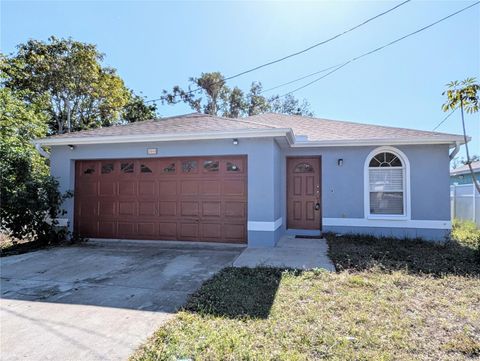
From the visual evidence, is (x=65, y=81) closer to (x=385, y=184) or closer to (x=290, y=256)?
(x=290, y=256)

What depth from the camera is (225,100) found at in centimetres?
2778

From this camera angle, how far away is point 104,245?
7.91m

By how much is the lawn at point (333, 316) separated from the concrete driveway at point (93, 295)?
377mm

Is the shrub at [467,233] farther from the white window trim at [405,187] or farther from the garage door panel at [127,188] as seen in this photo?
the garage door panel at [127,188]

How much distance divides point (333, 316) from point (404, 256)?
3693mm

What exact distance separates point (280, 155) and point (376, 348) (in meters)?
6.44

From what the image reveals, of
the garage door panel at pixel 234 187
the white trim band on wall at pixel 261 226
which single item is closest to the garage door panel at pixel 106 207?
the garage door panel at pixel 234 187

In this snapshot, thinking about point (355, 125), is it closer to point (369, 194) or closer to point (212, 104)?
point (369, 194)

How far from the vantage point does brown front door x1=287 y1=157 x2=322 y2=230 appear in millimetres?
9039

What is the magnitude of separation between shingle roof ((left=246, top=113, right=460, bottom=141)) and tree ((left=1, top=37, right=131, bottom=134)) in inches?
491

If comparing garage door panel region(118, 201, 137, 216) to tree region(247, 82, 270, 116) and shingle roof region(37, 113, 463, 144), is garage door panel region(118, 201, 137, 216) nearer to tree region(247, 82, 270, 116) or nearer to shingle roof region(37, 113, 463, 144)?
shingle roof region(37, 113, 463, 144)

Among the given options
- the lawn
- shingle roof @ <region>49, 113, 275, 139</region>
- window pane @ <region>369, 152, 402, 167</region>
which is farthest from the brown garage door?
window pane @ <region>369, 152, 402, 167</region>

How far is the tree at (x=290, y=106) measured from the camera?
28.9 m

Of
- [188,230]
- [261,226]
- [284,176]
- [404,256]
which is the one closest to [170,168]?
[188,230]
